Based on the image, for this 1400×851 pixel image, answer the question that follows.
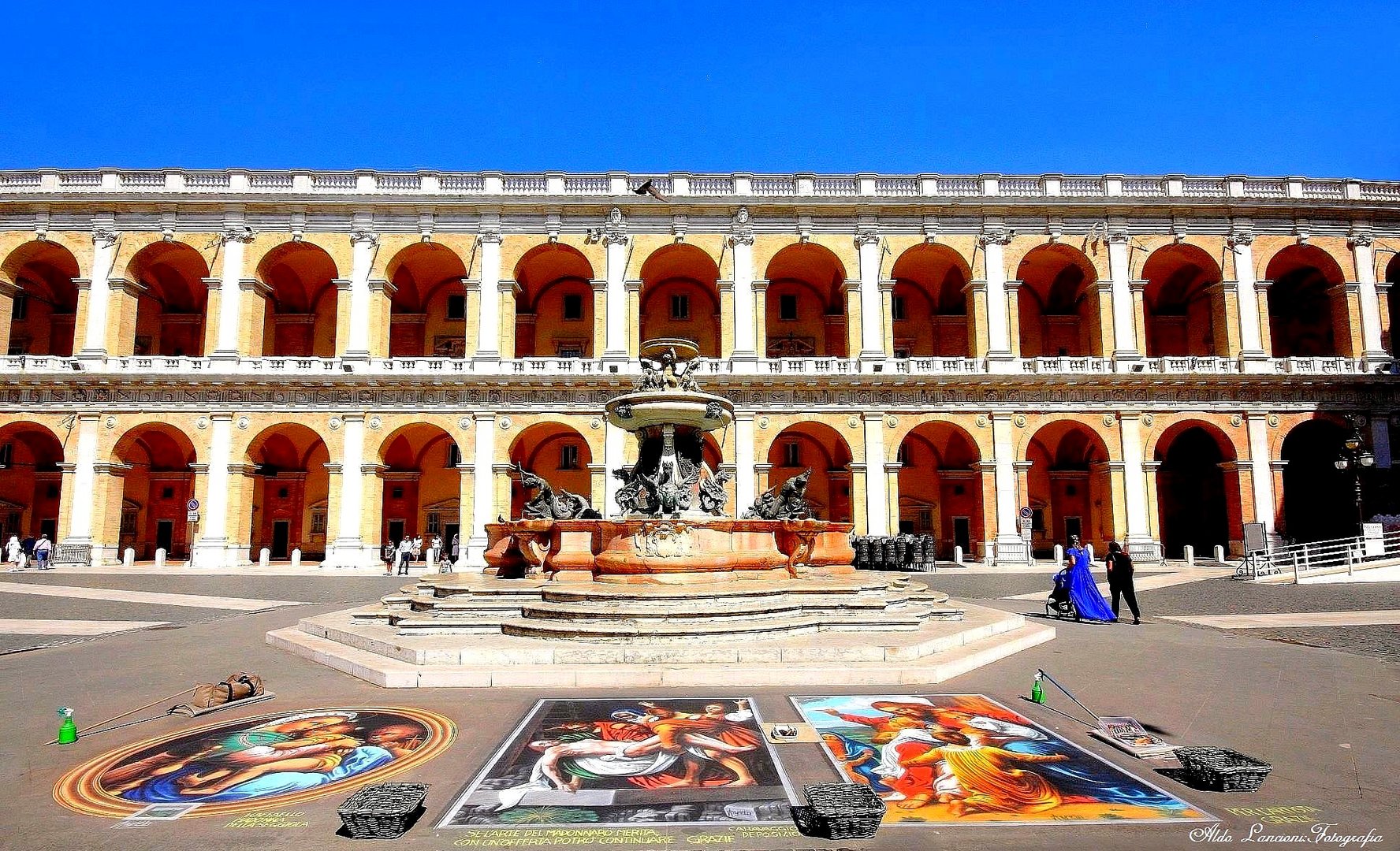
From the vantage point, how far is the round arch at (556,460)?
110ft

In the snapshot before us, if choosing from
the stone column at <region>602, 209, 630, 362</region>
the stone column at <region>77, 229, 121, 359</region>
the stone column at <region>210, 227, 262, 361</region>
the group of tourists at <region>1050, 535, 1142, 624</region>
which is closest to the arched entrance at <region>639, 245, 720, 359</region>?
the stone column at <region>602, 209, 630, 362</region>

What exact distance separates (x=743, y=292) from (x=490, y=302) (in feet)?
32.6

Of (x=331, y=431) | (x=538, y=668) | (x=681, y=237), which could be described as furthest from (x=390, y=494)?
(x=538, y=668)

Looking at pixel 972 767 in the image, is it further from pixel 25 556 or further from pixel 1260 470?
pixel 25 556

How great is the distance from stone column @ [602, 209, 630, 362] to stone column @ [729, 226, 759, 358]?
169 inches

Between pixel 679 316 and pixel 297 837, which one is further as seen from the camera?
pixel 679 316

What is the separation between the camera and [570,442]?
34.9m

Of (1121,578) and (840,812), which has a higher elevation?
(1121,578)

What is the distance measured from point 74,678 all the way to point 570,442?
86.3 feet

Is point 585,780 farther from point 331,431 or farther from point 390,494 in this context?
point 390,494

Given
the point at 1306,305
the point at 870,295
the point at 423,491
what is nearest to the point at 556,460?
the point at 423,491

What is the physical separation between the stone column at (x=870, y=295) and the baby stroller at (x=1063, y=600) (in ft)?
54.4

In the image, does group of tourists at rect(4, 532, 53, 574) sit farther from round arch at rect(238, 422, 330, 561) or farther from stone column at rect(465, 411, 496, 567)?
stone column at rect(465, 411, 496, 567)

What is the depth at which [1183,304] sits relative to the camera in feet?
115
